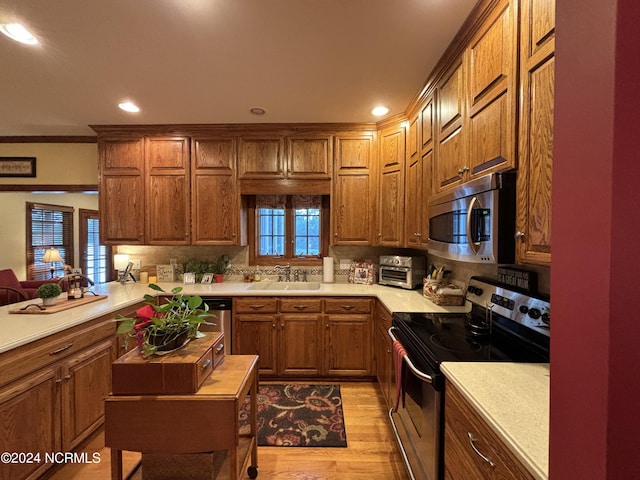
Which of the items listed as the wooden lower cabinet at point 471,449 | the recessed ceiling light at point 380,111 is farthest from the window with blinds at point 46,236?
the wooden lower cabinet at point 471,449

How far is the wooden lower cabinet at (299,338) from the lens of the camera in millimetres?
2803

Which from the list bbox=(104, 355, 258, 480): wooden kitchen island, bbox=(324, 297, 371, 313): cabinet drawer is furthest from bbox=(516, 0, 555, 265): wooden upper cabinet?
bbox=(324, 297, 371, 313): cabinet drawer

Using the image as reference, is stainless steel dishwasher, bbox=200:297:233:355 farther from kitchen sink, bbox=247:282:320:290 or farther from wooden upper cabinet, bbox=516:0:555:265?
wooden upper cabinet, bbox=516:0:555:265

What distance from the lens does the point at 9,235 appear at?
5559mm

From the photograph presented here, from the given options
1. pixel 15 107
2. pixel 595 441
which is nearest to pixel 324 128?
pixel 15 107

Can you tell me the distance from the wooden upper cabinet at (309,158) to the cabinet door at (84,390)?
7.21ft

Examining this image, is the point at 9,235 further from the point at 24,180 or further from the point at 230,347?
the point at 230,347

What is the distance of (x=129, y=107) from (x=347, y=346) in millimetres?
2971

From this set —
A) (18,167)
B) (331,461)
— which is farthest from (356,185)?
(18,167)

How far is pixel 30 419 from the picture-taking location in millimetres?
1610

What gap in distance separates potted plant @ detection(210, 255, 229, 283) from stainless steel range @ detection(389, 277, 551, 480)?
2168 mm

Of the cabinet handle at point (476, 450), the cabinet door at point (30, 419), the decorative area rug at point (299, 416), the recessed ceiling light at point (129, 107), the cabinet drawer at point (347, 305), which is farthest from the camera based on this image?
the cabinet drawer at point (347, 305)

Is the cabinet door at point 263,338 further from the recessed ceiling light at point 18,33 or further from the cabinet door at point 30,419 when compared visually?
the recessed ceiling light at point 18,33

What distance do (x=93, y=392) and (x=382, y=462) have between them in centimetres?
203
